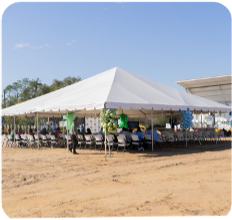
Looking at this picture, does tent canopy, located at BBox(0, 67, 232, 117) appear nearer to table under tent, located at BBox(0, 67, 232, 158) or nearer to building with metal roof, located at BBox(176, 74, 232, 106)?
table under tent, located at BBox(0, 67, 232, 158)

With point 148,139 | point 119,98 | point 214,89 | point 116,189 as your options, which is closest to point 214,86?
point 214,89

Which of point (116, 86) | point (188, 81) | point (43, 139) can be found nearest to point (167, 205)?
point (116, 86)

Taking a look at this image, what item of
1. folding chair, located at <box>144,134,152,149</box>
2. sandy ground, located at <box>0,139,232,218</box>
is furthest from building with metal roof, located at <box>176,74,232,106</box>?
sandy ground, located at <box>0,139,232,218</box>

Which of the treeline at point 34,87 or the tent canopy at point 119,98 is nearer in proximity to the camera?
the tent canopy at point 119,98

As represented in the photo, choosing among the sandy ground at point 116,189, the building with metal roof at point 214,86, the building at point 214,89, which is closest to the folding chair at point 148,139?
the sandy ground at point 116,189

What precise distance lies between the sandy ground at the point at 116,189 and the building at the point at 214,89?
18614 mm

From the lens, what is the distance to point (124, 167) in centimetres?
782

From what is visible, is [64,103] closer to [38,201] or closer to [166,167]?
[166,167]

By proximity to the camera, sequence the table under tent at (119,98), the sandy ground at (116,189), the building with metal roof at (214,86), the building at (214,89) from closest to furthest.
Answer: the sandy ground at (116,189) < the table under tent at (119,98) < the building at (214,89) < the building with metal roof at (214,86)

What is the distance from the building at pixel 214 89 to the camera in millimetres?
26250

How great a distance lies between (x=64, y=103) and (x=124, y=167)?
14.8ft

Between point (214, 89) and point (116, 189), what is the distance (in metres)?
25.4

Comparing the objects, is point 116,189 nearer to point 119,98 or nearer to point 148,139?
point 119,98

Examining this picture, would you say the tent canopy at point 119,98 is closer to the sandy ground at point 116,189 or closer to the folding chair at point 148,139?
the folding chair at point 148,139
